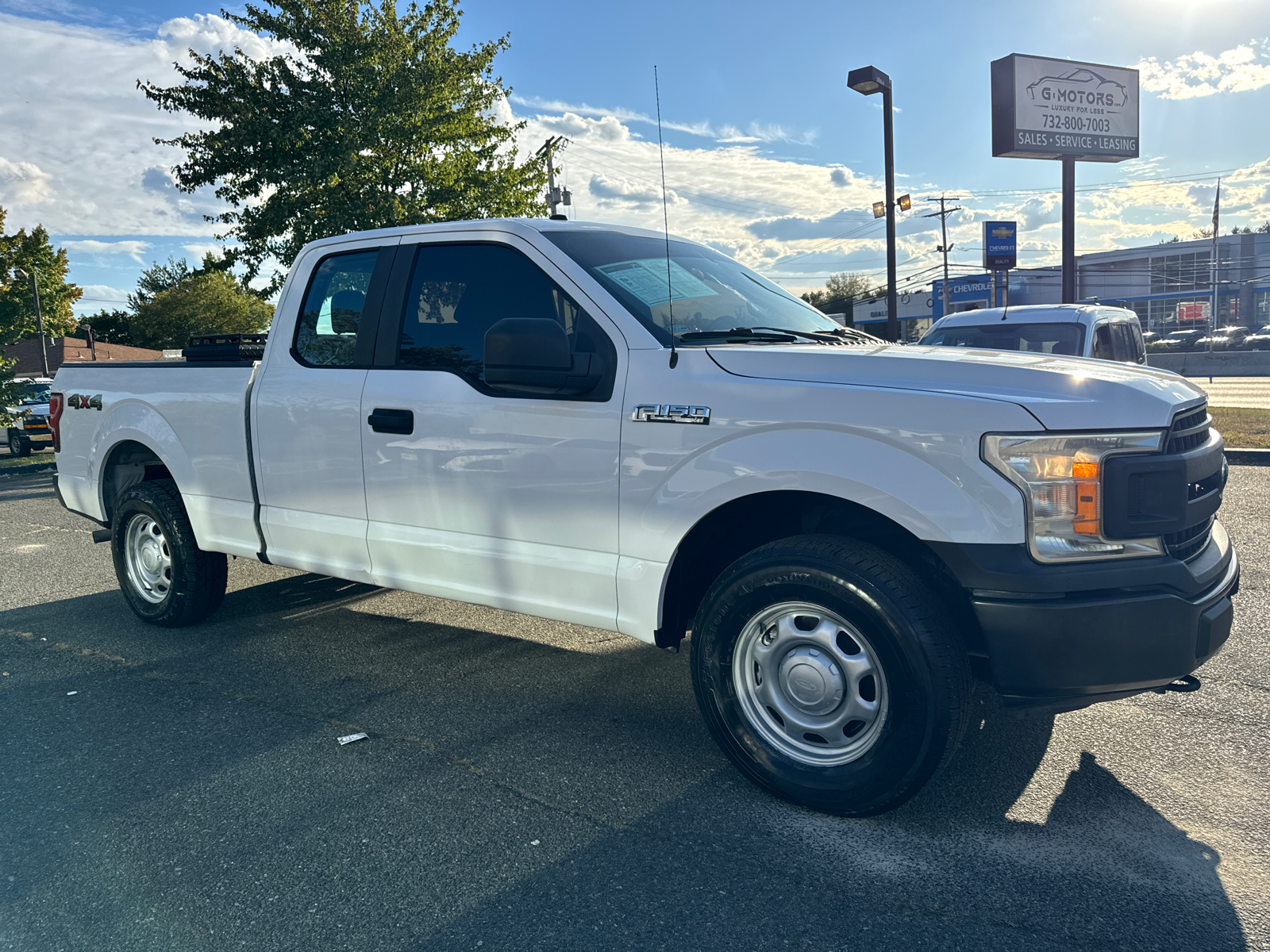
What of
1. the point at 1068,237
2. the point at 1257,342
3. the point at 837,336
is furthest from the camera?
the point at 1257,342

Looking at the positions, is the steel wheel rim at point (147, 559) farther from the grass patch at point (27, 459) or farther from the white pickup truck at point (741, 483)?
the grass patch at point (27, 459)

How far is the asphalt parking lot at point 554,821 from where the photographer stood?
8.55 feet

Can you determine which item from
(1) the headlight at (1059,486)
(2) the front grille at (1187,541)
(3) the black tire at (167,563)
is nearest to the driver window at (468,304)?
(1) the headlight at (1059,486)

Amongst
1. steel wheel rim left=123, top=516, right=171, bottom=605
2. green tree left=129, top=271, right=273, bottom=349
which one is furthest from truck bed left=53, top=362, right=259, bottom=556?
green tree left=129, top=271, right=273, bottom=349

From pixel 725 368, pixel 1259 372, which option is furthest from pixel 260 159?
pixel 1259 372

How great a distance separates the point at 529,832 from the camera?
3.10m

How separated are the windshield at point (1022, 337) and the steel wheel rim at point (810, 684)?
240 inches

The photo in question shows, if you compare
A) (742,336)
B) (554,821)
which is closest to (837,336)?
(742,336)

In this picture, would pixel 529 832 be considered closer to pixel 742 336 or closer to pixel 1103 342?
pixel 742 336

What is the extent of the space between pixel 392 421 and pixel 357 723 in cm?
130

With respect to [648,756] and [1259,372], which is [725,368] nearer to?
[648,756]

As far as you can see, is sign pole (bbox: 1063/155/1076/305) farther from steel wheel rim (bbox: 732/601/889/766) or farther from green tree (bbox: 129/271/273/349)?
green tree (bbox: 129/271/273/349)

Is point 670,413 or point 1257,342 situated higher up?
point 670,413

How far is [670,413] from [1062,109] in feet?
89.1
